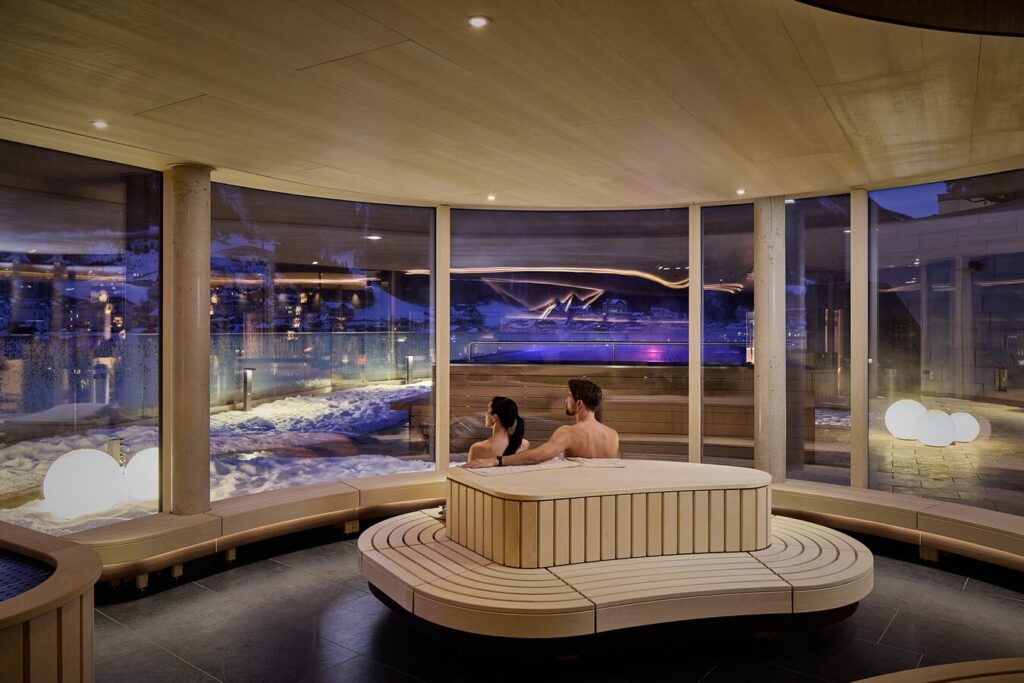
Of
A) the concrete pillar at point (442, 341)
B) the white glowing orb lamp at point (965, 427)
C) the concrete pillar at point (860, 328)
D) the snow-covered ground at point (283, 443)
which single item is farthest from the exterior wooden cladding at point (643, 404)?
the white glowing orb lamp at point (965, 427)

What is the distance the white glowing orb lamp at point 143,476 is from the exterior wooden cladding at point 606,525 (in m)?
2.31

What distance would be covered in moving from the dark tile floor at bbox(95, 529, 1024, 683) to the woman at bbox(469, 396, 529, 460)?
109 cm

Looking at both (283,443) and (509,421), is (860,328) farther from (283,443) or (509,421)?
(283,443)

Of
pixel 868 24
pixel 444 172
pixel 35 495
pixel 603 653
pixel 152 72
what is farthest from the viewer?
pixel 444 172

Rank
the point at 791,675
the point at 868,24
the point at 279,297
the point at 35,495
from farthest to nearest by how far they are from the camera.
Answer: the point at 279,297 < the point at 35,495 < the point at 791,675 < the point at 868,24

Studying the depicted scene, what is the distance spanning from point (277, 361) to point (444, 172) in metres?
2.30

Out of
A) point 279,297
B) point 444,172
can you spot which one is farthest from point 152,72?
point 279,297

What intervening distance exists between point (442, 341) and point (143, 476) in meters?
2.66

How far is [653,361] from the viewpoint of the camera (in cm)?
718

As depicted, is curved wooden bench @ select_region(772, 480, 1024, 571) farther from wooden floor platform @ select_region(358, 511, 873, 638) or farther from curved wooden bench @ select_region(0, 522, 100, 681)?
curved wooden bench @ select_region(0, 522, 100, 681)

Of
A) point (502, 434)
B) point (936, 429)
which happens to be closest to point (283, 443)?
point (502, 434)

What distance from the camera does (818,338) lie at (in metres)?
5.86

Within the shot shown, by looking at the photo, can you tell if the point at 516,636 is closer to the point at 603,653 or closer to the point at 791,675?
the point at 603,653

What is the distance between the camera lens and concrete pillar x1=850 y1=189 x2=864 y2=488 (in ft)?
17.8
